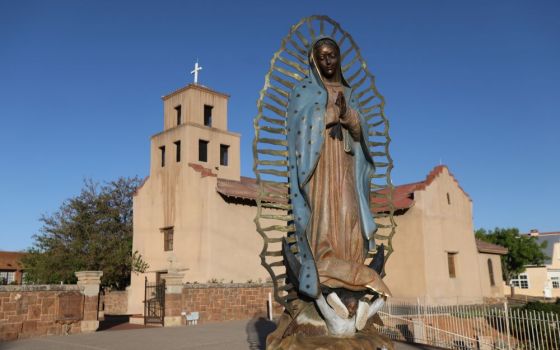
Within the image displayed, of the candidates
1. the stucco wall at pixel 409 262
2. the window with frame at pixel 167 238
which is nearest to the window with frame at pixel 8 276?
the window with frame at pixel 167 238

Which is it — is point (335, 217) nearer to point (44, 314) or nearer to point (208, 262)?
point (44, 314)

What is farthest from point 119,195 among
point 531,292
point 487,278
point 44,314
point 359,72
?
point 531,292

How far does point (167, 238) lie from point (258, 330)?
11216mm

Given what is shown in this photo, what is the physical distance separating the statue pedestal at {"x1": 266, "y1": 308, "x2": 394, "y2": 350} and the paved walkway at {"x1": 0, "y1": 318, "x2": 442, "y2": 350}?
5.74m

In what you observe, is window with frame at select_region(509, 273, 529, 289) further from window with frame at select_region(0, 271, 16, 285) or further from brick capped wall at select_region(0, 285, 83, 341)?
window with frame at select_region(0, 271, 16, 285)

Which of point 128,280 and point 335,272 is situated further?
point 128,280

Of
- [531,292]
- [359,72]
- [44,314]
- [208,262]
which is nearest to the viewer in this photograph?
[359,72]

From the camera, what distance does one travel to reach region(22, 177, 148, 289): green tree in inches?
996

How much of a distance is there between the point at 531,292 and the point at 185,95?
37.2 metres

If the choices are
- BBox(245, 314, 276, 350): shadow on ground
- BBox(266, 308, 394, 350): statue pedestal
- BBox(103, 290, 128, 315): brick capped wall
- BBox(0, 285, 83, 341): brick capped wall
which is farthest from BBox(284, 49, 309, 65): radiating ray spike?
BBox(103, 290, 128, 315): brick capped wall

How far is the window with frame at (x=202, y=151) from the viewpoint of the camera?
26.2 meters

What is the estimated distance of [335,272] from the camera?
207 inches

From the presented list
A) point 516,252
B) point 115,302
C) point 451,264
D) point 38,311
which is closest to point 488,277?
point 451,264

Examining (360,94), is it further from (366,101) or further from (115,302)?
(115,302)
